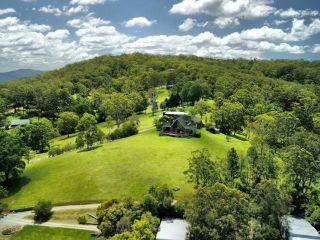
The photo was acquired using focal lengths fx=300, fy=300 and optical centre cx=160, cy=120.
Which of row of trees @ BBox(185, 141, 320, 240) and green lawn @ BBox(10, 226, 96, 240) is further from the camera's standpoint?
green lawn @ BBox(10, 226, 96, 240)

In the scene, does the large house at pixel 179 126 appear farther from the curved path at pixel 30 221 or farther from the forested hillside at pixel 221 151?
the curved path at pixel 30 221

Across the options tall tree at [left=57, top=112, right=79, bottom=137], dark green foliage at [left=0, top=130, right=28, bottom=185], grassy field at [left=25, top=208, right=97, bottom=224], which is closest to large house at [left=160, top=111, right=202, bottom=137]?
dark green foliage at [left=0, top=130, right=28, bottom=185]

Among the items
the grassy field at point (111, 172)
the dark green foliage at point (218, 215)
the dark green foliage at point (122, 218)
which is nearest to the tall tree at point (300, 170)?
the grassy field at point (111, 172)

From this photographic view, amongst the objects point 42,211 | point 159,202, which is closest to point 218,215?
point 159,202

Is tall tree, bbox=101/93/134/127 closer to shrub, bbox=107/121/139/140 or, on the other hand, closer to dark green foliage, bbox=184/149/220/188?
shrub, bbox=107/121/139/140

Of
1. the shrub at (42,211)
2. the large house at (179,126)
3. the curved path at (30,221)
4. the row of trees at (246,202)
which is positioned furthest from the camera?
the large house at (179,126)

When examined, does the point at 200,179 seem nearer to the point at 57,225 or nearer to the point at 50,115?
the point at 57,225
